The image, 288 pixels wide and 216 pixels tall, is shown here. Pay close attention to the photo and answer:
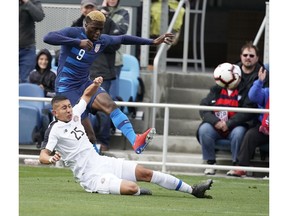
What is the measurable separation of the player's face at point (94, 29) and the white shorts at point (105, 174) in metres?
1.77

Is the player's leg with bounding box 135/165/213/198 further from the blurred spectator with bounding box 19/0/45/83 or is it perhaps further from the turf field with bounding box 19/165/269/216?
the blurred spectator with bounding box 19/0/45/83

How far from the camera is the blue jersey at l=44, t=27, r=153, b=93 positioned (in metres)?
12.3

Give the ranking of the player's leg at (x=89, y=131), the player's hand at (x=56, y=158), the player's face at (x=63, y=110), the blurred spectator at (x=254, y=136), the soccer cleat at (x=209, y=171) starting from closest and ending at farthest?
the player's hand at (x=56, y=158) → the player's face at (x=63, y=110) → the player's leg at (x=89, y=131) → the blurred spectator at (x=254, y=136) → the soccer cleat at (x=209, y=171)

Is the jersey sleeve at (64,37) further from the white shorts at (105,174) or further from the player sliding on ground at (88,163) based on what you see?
the white shorts at (105,174)

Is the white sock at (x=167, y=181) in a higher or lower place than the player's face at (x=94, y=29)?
lower

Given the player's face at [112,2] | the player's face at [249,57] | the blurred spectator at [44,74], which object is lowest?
the blurred spectator at [44,74]

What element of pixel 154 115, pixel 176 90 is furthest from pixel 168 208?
pixel 176 90

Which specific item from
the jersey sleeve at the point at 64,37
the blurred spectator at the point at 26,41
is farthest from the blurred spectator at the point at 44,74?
the jersey sleeve at the point at 64,37

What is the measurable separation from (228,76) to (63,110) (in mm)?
5395

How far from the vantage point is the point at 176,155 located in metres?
16.3

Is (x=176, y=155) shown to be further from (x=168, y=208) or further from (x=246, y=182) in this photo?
(x=168, y=208)

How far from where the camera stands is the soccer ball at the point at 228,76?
15.6 m

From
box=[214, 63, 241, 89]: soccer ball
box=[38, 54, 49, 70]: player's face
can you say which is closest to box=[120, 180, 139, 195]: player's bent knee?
box=[214, 63, 241, 89]: soccer ball

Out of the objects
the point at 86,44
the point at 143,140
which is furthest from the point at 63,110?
the point at 143,140
